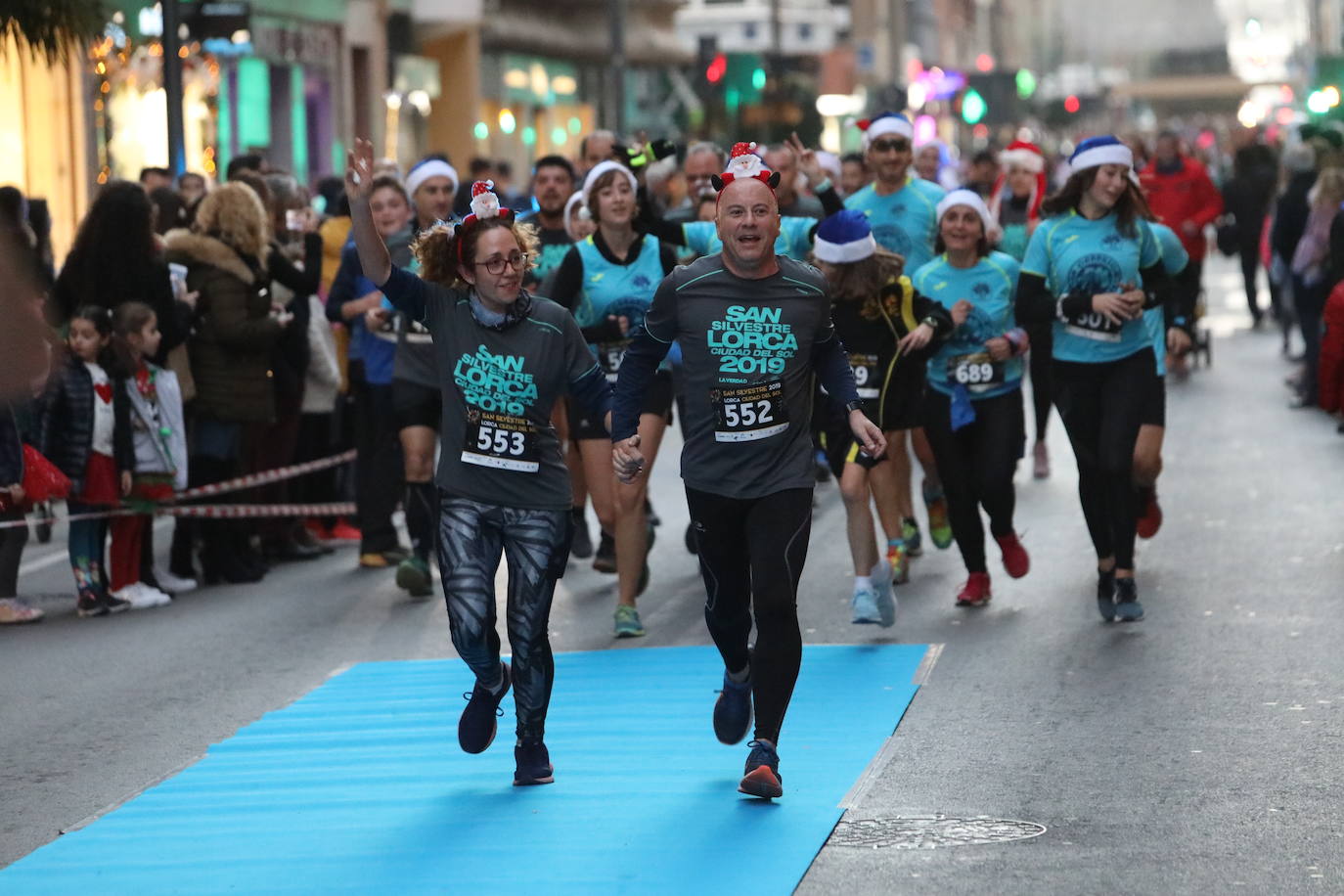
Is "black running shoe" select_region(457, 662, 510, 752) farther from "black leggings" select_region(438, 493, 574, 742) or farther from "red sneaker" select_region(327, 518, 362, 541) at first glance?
"red sneaker" select_region(327, 518, 362, 541)

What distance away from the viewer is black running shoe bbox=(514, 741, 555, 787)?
310 inches

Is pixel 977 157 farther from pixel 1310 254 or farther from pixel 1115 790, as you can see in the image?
pixel 1115 790

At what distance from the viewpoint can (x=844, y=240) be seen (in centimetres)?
1069

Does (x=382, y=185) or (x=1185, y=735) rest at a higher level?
(x=382, y=185)

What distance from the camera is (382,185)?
12688 mm

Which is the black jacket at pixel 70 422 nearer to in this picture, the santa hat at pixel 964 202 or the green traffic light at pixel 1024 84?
the santa hat at pixel 964 202

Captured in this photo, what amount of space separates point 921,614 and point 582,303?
2055mm

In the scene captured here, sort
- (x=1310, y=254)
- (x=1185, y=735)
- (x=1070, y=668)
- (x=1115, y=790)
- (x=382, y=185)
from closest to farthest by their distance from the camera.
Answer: (x=1115, y=790), (x=1185, y=735), (x=1070, y=668), (x=382, y=185), (x=1310, y=254)

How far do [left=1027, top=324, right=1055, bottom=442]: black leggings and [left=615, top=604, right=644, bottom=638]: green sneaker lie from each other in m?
4.59

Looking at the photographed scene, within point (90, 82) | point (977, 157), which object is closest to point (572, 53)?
point (90, 82)

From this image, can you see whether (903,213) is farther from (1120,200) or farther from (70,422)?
(70,422)

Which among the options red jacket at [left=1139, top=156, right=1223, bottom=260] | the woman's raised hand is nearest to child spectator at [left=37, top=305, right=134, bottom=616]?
the woman's raised hand

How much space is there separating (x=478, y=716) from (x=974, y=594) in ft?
12.8

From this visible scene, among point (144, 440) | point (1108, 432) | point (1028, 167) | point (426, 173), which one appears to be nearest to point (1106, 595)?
point (1108, 432)
